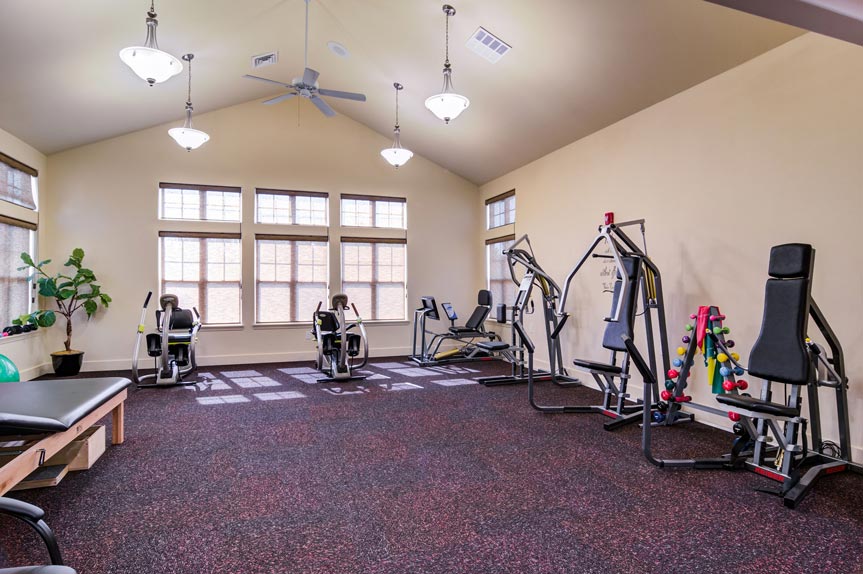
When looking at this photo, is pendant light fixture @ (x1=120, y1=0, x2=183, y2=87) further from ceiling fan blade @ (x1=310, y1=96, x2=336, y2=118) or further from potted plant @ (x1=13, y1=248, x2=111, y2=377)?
potted plant @ (x1=13, y1=248, x2=111, y2=377)

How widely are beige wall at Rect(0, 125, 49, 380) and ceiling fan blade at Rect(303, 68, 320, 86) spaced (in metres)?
3.87

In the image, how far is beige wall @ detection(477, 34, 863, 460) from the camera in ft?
10.2

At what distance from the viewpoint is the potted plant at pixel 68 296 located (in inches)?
229

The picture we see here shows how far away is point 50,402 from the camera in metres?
2.77

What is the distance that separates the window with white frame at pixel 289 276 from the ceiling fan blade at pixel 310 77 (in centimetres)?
331

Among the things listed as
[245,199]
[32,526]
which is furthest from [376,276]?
[32,526]

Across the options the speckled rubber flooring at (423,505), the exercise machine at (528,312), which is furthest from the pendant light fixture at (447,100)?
the speckled rubber flooring at (423,505)

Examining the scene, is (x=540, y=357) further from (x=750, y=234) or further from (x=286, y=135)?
(x=286, y=135)

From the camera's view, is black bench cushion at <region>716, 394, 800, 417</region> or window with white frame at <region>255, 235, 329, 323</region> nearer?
black bench cushion at <region>716, 394, 800, 417</region>

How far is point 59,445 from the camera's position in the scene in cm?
247

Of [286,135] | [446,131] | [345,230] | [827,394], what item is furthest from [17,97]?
[827,394]

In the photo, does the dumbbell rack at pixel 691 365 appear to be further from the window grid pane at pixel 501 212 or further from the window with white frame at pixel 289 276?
the window with white frame at pixel 289 276

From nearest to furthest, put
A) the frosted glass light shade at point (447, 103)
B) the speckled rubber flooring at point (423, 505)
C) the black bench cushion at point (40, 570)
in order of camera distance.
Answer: the black bench cushion at point (40, 570) → the speckled rubber flooring at point (423, 505) → the frosted glass light shade at point (447, 103)

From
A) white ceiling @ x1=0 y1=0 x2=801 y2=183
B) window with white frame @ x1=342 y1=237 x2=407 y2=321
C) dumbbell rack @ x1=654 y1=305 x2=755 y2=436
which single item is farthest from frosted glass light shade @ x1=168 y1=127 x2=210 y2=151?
dumbbell rack @ x1=654 y1=305 x2=755 y2=436
